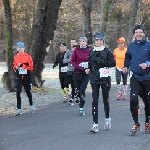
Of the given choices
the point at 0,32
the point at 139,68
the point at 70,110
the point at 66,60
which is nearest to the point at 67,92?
the point at 66,60

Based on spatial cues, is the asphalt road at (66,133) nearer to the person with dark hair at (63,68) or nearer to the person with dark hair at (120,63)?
the person with dark hair at (63,68)

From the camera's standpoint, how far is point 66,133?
9.54 metres

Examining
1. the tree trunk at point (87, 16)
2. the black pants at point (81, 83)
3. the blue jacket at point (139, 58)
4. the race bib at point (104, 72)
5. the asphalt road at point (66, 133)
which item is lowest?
the asphalt road at point (66, 133)

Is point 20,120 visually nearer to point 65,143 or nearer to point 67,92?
point 65,143

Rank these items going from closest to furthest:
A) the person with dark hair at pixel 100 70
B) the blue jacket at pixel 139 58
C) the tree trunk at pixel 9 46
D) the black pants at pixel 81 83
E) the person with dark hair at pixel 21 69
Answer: the blue jacket at pixel 139 58, the person with dark hair at pixel 100 70, the black pants at pixel 81 83, the person with dark hair at pixel 21 69, the tree trunk at pixel 9 46

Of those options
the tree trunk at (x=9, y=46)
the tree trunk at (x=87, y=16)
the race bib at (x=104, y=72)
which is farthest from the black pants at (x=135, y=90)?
the tree trunk at (x=87, y=16)

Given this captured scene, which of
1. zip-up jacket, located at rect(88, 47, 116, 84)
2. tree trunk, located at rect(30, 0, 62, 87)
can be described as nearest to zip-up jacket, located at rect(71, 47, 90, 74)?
zip-up jacket, located at rect(88, 47, 116, 84)

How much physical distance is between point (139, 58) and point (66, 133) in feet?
6.77

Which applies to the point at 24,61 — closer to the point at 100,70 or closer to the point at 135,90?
the point at 100,70

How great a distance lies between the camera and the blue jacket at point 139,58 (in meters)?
8.98

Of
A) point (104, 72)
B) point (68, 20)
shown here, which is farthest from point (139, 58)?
point (68, 20)

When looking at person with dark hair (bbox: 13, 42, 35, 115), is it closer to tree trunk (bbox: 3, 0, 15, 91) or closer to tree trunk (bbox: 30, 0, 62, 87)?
tree trunk (bbox: 3, 0, 15, 91)

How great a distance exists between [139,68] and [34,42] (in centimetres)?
1043

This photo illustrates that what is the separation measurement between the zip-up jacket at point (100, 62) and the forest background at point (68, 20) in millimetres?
9278
